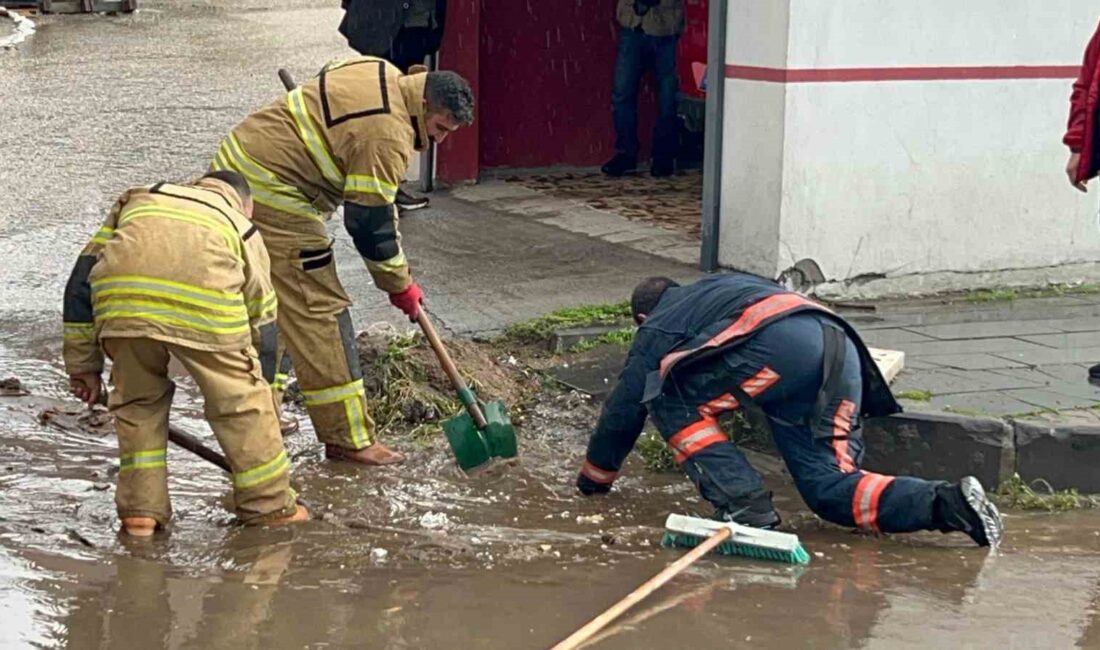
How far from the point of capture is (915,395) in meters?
6.01

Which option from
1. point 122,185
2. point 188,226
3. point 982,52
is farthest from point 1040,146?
point 122,185

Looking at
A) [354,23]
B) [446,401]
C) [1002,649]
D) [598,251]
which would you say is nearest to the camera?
[1002,649]

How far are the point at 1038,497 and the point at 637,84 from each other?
5.92 m

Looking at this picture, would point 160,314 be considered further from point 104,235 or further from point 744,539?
→ point 744,539

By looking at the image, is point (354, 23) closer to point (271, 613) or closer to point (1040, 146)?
point (1040, 146)

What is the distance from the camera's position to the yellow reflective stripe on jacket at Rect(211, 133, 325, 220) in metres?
5.89

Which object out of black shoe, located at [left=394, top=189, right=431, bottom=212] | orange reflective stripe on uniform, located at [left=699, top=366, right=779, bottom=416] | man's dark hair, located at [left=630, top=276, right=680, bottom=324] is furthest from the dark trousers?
black shoe, located at [left=394, top=189, right=431, bottom=212]

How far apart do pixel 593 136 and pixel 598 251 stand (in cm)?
279

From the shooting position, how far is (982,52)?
7.98 meters

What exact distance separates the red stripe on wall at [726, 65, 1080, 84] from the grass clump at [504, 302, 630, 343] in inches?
54.6

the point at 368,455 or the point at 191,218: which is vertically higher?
the point at 191,218

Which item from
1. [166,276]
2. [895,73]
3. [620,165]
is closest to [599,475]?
[166,276]

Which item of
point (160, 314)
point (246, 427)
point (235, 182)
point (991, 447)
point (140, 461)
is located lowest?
point (991, 447)

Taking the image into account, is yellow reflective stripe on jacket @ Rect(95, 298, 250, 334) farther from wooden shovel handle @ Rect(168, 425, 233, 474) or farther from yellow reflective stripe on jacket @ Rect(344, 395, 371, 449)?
yellow reflective stripe on jacket @ Rect(344, 395, 371, 449)
